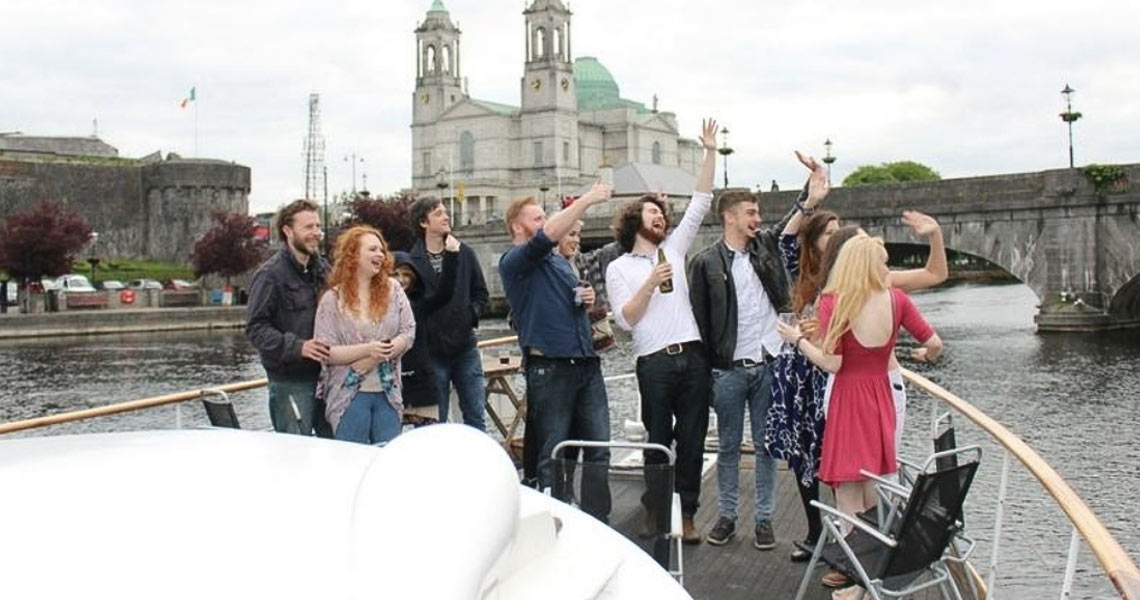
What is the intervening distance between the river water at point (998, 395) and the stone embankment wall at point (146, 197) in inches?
1260

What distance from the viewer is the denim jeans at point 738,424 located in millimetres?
5832

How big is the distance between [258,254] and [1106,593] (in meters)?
54.5

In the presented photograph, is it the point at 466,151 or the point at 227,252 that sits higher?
the point at 466,151

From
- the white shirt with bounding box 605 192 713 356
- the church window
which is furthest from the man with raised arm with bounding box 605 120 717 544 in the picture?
the church window

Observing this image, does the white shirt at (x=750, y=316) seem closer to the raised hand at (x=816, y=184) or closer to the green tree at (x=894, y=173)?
the raised hand at (x=816, y=184)

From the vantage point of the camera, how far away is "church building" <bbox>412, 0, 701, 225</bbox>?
382 ft

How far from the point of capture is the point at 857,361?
496 cm

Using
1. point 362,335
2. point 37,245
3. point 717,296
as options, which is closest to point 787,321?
point 717,296

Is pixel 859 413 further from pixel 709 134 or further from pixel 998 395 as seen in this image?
pixel 998 395

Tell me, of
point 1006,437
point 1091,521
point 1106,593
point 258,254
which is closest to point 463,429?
point 1091,521

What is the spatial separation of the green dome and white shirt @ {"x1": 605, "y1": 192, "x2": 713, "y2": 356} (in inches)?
5036

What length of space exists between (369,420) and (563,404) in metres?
0.93

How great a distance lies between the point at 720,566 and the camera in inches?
221

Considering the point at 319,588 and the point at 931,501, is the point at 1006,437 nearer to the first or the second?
the point at 931,501
